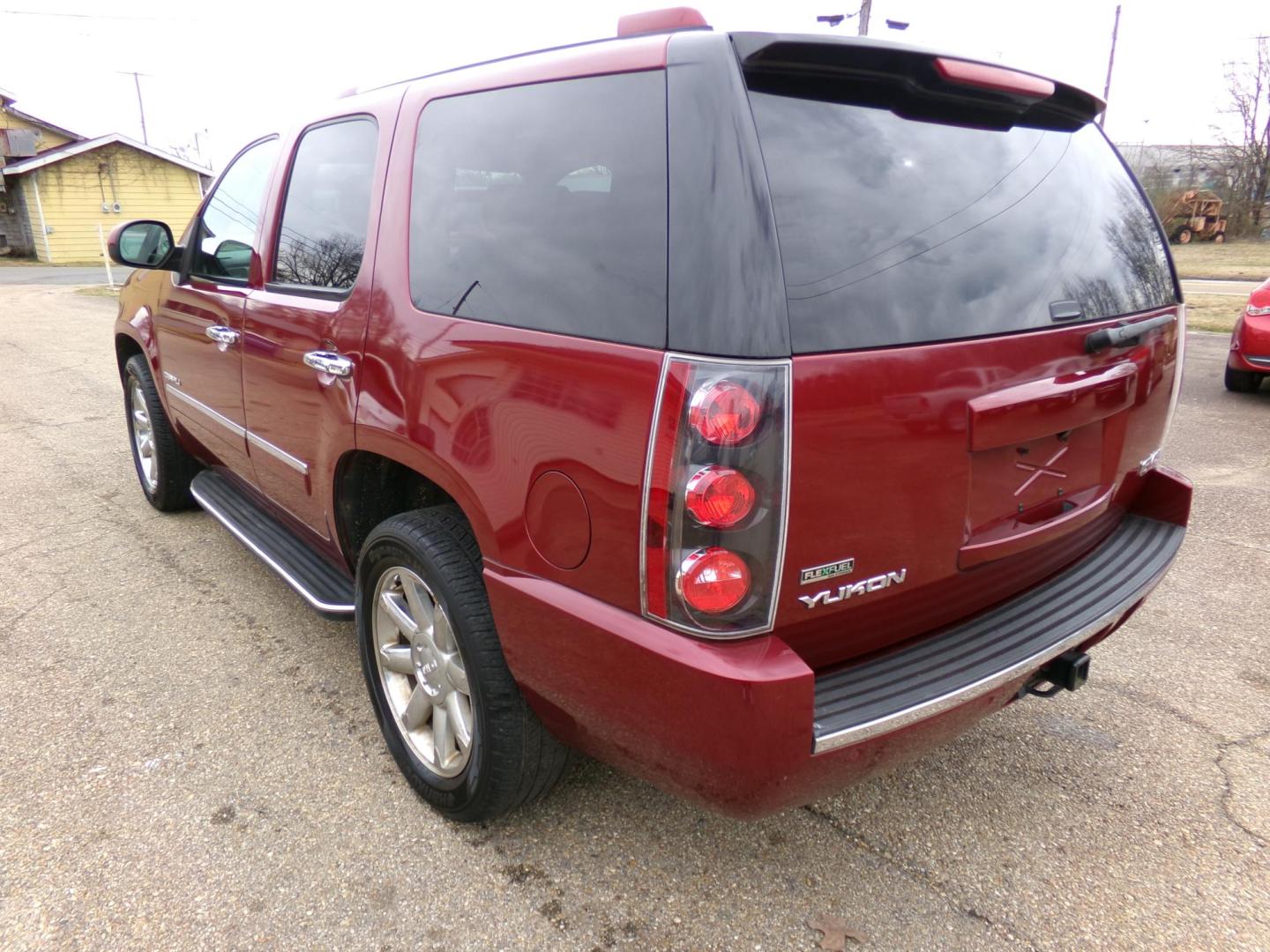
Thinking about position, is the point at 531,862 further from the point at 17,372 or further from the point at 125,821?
the point at 17,372

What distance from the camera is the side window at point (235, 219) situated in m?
3.24

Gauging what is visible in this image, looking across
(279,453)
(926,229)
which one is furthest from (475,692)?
(926,229)

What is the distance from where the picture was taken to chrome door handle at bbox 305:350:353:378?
7.98ft

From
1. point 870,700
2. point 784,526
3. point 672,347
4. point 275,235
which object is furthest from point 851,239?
point 275,235

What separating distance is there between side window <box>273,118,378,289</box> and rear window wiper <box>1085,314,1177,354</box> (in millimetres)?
1931

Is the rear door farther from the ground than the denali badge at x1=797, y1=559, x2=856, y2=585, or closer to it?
farther from the ground

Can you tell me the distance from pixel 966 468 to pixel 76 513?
4.76m

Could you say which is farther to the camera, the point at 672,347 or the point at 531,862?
the point at 531,862

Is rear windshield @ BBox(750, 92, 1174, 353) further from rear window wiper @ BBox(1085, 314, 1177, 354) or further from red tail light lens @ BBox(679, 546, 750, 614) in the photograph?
red tail light lens @ BBox(679, 546, 750, 614)

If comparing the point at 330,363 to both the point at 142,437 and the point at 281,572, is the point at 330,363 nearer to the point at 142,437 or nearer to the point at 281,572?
the point at 281,572

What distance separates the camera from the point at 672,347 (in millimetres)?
1603

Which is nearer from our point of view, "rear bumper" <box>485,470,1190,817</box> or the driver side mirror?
"rear bumper" <box>485,470,1190,817</box>

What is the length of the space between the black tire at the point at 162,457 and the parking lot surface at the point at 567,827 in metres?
1.07

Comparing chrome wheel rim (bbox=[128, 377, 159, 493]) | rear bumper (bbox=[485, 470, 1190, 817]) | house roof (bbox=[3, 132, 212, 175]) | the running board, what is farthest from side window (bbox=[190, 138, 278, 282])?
house roof (bbox=[3, 132, 212, 175])
